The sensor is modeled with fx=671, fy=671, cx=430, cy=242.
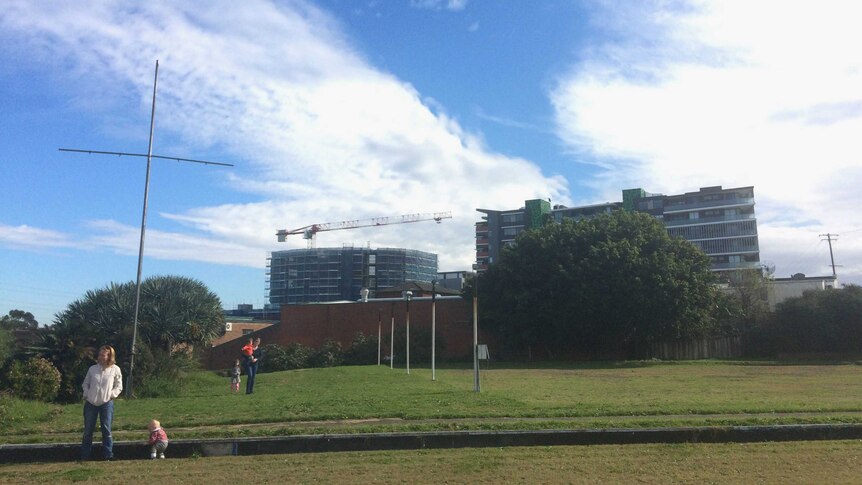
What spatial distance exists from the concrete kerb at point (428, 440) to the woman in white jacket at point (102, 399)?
0.78 feet

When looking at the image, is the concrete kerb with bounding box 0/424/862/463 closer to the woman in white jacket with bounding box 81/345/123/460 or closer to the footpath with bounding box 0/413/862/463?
the footpath with bounding box 0/413/862/463

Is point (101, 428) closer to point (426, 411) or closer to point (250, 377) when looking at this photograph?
point (426, 411)

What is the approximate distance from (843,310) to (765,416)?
37.6 m

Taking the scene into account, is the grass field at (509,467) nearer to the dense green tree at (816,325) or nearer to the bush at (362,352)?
the bush at (362,352)

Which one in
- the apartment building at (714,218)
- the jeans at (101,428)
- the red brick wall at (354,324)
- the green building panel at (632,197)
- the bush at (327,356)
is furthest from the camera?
the green building panel at (632,197)

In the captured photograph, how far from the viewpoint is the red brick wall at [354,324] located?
153ft

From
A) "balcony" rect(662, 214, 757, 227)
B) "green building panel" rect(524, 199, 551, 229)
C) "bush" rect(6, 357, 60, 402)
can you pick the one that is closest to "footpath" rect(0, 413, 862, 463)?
"bush" rect(6, 357, 60, 402)

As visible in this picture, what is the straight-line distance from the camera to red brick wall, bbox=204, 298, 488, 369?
4666 cm

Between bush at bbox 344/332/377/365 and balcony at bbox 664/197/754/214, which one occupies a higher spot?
balcony at bbox 664/197/754/214

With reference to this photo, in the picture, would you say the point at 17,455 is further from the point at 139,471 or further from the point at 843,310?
the point at 843,310

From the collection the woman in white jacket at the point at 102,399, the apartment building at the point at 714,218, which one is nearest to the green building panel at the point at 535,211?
the apartment building at the point at 714,218

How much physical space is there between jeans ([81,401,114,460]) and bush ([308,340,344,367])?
32790 mm

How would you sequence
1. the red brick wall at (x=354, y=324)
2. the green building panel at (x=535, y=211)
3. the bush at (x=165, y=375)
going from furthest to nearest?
the green building panel at (x=535, y=211) < the red brick wall at (x=354, y=324) < the bush at (x=165, y=375)

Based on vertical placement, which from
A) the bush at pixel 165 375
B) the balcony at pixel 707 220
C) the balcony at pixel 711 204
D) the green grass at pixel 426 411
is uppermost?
the balcony at pixel 711 204
